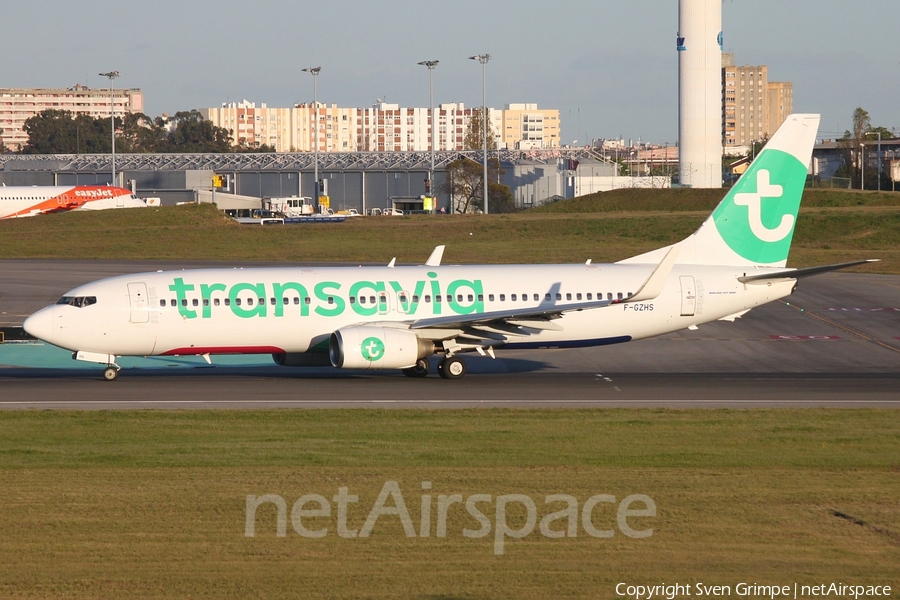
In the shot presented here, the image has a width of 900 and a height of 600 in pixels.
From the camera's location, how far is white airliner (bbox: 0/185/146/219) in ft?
390

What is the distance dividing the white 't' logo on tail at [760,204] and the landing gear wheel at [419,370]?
1157 centimetres

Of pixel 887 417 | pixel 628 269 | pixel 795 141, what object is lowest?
pixel 887 417

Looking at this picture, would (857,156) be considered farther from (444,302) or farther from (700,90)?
(444,302)

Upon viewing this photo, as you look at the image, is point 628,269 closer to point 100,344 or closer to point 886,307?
point 100,344

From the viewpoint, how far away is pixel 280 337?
33188 millimetres

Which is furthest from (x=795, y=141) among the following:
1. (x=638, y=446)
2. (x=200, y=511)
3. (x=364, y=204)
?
(x=364, y=204)

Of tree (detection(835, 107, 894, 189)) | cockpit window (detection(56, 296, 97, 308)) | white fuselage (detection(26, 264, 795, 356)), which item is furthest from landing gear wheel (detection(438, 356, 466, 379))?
tree (detection(835, 107, 894, 189))

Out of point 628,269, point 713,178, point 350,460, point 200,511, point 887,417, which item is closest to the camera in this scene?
point 200,511

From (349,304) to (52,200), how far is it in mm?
97268

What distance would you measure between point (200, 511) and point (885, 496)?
11.0 meters

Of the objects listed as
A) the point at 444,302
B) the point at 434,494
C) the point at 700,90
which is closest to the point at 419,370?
the point at 444,302

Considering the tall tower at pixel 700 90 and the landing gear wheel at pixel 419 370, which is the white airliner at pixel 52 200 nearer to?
the tall tower at pixel 700 90

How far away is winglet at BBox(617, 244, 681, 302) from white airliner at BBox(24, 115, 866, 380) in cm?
4

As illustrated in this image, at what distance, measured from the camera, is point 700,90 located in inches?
4545
